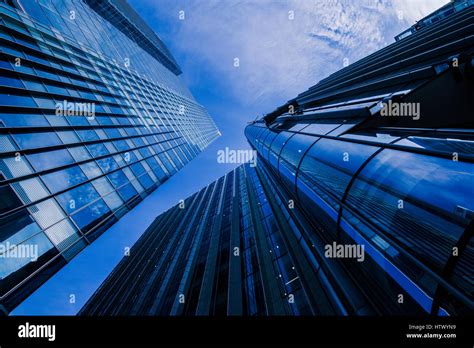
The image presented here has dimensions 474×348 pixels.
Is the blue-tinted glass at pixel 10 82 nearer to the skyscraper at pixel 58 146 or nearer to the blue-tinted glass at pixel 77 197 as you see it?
the skyscraper at pixel 58 146

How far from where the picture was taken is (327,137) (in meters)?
9.93

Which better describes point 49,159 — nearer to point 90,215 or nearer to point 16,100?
point 16,100

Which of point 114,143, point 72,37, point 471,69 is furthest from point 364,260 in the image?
point 72,37

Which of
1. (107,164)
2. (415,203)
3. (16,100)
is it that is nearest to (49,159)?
(16,100)

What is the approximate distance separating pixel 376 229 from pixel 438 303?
66.4 inches

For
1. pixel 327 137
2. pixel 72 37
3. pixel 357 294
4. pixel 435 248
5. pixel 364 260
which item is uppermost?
pixel 72 37

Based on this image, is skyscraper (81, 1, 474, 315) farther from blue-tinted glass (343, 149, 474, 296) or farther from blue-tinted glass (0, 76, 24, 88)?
blue-tinted glass (0, 76, 24, 88)

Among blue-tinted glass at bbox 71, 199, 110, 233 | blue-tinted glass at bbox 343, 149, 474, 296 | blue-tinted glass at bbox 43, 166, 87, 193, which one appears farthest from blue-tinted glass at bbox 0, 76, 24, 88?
blue-tinted glass at bbox 343, 149, 474, 296

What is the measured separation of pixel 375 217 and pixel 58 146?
14224 mm

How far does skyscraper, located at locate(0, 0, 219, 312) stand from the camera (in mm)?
8539

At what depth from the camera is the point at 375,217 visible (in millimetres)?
5156

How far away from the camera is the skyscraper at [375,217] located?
382 cm

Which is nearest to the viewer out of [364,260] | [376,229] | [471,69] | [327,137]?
[376,229]

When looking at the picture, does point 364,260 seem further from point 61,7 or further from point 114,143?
point 61,7
